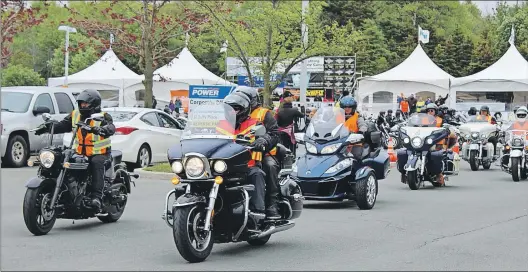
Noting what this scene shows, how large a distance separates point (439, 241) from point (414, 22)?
7990 cm

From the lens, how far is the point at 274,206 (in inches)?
381

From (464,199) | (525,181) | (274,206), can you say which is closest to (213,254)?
(274,206)

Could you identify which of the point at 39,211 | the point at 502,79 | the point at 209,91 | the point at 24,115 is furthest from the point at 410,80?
the point at 39,211

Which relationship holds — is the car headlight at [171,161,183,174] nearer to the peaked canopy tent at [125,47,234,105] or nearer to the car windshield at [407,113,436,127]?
the car windshield at [407,113,436,127]

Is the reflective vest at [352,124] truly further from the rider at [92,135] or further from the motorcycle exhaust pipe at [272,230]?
the motorcycle exhaust pipe at [272,230]

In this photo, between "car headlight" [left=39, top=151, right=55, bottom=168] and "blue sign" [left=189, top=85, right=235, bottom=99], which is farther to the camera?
"blue sign" [left=189, top=85, right=235, bottom=99]

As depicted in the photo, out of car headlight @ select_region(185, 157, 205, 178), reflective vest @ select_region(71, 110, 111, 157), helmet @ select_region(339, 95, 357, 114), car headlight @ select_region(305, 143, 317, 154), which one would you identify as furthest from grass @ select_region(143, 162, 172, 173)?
car headlight @ select_region(185, 157, 205, 178)

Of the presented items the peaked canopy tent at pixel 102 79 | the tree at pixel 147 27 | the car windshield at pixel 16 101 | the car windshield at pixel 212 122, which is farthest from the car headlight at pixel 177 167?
the peaked canopy tent at pixel 102 79

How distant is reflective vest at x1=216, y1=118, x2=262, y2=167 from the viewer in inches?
353

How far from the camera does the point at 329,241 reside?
1046cm

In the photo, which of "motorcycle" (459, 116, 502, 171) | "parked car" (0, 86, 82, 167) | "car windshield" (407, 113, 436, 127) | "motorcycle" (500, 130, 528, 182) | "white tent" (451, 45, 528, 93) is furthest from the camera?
"white tent" (451, 45, 528, 93)

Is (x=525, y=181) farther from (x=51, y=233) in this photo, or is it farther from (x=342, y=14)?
(x=342, y=14)

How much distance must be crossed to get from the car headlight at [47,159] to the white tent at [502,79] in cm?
3744

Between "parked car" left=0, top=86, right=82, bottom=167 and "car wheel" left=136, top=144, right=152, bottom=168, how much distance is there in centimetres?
211
